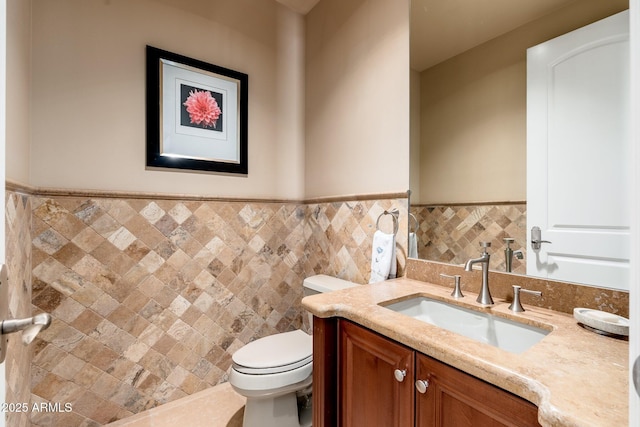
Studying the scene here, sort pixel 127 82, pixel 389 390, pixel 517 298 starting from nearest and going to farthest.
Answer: pixel 389 390, pixel 517 298, pixel 127 82

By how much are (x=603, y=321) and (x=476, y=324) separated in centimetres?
36

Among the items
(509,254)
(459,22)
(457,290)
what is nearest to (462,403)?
(457,290)

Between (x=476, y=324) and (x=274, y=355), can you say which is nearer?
(x=476, y=324)

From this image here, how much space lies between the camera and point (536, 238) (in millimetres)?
1102

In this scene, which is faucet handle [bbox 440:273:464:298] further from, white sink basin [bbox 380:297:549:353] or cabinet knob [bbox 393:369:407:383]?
cabinet knob [bbox 393:369:407:383]

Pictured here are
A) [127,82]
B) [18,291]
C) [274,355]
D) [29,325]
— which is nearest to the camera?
[29,325]

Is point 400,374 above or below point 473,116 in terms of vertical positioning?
below

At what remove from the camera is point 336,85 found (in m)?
2.00

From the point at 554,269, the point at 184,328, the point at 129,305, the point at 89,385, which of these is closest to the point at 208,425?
the point at 184,328

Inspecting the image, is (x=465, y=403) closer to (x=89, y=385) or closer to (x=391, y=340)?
(x=391, y=340)

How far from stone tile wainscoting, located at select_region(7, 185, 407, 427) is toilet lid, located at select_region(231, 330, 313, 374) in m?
0.44

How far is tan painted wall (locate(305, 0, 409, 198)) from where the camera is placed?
1.57 meters

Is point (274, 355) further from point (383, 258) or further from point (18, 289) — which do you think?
point (18, 289)

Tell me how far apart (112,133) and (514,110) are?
198 cm
